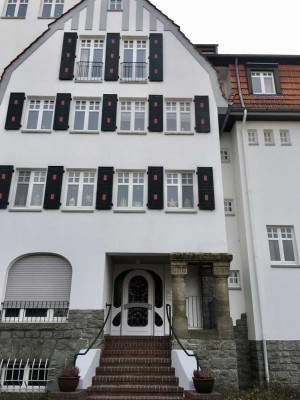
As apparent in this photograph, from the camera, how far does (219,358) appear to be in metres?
10.6

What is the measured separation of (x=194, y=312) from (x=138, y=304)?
2.11m

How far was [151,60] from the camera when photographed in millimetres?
14703

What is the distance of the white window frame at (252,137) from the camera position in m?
14.4

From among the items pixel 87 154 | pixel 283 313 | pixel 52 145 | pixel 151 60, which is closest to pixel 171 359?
pixel 283 313

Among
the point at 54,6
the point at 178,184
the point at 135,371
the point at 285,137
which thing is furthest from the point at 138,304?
the point at 54,6

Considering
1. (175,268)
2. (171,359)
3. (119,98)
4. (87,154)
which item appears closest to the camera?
(171,359)

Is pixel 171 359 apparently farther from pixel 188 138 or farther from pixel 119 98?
pixel 119 98

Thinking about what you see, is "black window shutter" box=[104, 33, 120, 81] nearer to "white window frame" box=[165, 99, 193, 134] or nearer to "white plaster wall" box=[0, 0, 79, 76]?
"white window frame" box=[165, 99, 193, 134]

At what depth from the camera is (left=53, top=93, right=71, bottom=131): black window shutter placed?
44.3 ft

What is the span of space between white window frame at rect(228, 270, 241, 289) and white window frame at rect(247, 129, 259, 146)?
5.30 meters

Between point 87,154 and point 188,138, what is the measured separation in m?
3.98

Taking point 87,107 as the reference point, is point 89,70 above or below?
above

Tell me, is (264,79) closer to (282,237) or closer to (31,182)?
(282,237)

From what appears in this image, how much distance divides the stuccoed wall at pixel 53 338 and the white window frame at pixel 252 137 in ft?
29.8
